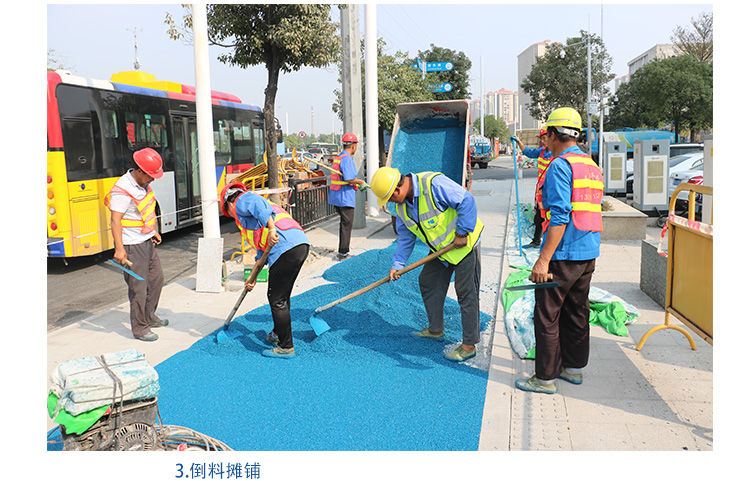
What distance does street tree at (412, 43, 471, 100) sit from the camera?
126ft

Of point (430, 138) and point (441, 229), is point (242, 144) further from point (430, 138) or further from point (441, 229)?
point (441, 229)

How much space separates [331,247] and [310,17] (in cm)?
377

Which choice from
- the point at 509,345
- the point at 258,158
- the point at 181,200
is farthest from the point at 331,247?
the point at 258,158

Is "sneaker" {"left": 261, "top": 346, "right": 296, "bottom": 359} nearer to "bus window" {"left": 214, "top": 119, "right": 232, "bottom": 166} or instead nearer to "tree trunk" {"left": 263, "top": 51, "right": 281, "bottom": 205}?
"tree trunk" {"left": 263, "top": 51, "right": 281, "bottom": 205}

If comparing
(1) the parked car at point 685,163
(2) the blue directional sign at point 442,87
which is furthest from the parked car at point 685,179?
(2) the blue directional sign at point 442,87

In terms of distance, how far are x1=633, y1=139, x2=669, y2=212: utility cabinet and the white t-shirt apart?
32.0 feet

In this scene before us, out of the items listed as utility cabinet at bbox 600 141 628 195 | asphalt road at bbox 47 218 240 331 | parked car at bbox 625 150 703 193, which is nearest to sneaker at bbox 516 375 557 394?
asphalt road at bbox 47 218 240 331

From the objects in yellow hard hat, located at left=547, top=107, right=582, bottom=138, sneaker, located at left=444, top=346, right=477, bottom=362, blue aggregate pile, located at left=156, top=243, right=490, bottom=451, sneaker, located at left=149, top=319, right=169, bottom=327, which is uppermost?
yellow hard hat, located at left=547, top=107, right=582, bottom=138

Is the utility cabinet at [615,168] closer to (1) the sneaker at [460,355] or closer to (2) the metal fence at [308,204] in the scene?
(2) the metal fence at [308,204]

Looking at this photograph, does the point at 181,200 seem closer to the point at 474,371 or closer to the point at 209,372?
the point at 209,372

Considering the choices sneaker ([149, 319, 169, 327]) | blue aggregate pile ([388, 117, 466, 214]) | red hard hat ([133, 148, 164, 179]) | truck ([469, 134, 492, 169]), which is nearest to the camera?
red hard hat ([133, 148, 164, 179])

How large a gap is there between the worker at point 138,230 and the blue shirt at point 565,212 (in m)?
3.22

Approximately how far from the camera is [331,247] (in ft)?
31.2

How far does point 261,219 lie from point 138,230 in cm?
146
